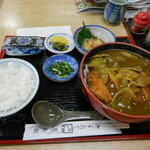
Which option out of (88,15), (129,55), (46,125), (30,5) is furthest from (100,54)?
(30,5)

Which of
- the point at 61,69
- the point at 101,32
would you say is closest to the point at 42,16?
the point at 101,32

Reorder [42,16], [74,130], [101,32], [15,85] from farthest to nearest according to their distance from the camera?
[42,16] → [101,32] → [15,85] → [74,130]

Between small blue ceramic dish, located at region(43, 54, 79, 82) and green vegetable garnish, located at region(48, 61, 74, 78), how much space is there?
0.7 inches

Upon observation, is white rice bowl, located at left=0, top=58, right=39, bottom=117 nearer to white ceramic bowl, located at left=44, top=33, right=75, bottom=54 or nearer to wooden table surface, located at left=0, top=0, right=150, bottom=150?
white ceramic bowl, located at left=44, top=33, right=75, bottom=54

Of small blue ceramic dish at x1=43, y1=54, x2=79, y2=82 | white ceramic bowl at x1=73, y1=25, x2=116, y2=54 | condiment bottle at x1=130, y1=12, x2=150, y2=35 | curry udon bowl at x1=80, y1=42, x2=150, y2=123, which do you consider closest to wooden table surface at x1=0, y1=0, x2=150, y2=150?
condiment bottle at x1=130, y1=12, x2=150, y2=35

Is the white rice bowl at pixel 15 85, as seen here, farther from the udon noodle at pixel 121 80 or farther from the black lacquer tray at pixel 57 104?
the udon noodle at pixel 121 80

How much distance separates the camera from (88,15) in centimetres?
191

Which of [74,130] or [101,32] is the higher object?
[101,32]

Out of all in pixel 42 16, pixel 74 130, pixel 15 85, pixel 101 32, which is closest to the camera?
pixel 74 130

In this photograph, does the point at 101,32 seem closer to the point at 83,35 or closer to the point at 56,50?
the point at 83,35

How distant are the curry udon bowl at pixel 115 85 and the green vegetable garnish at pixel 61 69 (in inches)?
9.7

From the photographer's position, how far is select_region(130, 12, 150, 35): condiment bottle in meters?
1.64

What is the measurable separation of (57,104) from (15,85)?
1.02ft

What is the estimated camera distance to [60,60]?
1.36 meters
